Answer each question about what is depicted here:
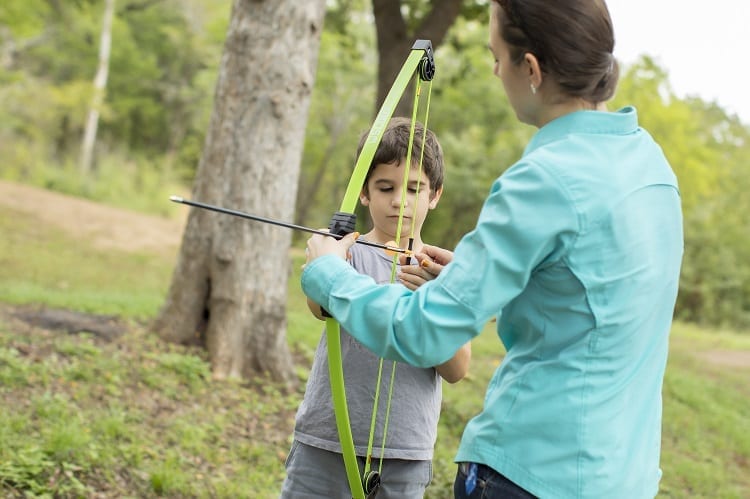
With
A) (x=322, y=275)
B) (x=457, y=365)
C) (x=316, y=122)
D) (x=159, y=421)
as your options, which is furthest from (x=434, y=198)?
(x=316, y=122)

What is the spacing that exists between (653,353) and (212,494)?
119 inches

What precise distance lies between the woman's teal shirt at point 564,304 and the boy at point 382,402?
2.30ft

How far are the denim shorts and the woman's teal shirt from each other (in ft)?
0.07

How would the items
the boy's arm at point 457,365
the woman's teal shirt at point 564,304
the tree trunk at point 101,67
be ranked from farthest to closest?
the tree trunk at point 101,67 < the boy's arm at point 457,365 < the woman's teal shirt at point 564,304

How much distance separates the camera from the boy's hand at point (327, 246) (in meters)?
1.83

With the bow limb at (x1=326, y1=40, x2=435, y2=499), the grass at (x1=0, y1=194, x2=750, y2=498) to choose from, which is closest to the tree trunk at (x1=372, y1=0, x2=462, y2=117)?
the grass at (x1=0, y1=194, x2=750, y2=498)

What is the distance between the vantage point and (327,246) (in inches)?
72.7

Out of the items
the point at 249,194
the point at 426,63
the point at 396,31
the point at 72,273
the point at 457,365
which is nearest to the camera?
the point at 457,365

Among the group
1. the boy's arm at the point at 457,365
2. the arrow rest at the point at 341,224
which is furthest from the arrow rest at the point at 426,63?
the boy's arm at the point at 457,365

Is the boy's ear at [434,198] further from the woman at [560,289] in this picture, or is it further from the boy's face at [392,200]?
the woman at [560,289]

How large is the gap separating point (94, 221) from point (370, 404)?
13.9 meters

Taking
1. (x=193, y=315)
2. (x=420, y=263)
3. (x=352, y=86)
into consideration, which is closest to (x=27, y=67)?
(x=352, y=86)

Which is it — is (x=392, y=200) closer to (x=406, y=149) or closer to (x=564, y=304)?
(x=406, y=149)

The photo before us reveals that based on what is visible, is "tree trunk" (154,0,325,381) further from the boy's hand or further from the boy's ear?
the boy's hand
